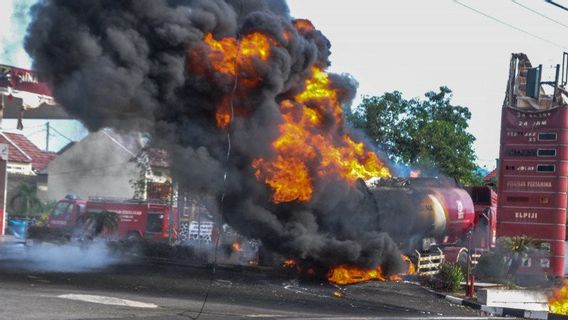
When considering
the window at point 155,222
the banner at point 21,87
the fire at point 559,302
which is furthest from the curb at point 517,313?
the banner at point 21,87

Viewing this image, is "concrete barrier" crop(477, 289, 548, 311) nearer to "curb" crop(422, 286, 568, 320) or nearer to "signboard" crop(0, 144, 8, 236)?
"curb" crop(422, 286, 568, 320)

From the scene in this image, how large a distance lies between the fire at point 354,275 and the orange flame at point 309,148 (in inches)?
94.6

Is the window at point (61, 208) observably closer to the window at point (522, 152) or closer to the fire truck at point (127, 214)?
the fire truck at point (127, 214)

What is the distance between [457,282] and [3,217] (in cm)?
3056

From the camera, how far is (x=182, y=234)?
1602 inches

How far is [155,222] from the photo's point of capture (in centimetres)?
3988

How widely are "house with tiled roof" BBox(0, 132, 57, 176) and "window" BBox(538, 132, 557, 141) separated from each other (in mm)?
39588

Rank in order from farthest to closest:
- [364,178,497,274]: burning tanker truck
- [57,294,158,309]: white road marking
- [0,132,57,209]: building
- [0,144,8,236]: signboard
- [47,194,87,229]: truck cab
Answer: [0,132,57,209]: building < [0,144,8,236]: signboard < [47,194,87,229]: truck cab < [364,178,497,274]: burning tanker truck < [57,294,158,309]: white road marking

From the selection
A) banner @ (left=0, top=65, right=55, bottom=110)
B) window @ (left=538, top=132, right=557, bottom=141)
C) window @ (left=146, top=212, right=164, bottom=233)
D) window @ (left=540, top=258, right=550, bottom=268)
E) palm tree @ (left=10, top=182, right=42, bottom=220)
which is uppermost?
banner @ (left=0, top=65, right=55, bottom=110)

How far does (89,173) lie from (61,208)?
18192 millimetres

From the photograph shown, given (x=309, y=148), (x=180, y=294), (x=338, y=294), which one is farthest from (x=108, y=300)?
(x=309, y=148)

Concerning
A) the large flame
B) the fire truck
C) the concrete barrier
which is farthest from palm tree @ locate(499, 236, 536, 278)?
the fire truck

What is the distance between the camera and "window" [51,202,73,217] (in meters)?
38.9

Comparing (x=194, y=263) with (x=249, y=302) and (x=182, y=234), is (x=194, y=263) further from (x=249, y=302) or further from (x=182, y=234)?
(x=182, y=234)
